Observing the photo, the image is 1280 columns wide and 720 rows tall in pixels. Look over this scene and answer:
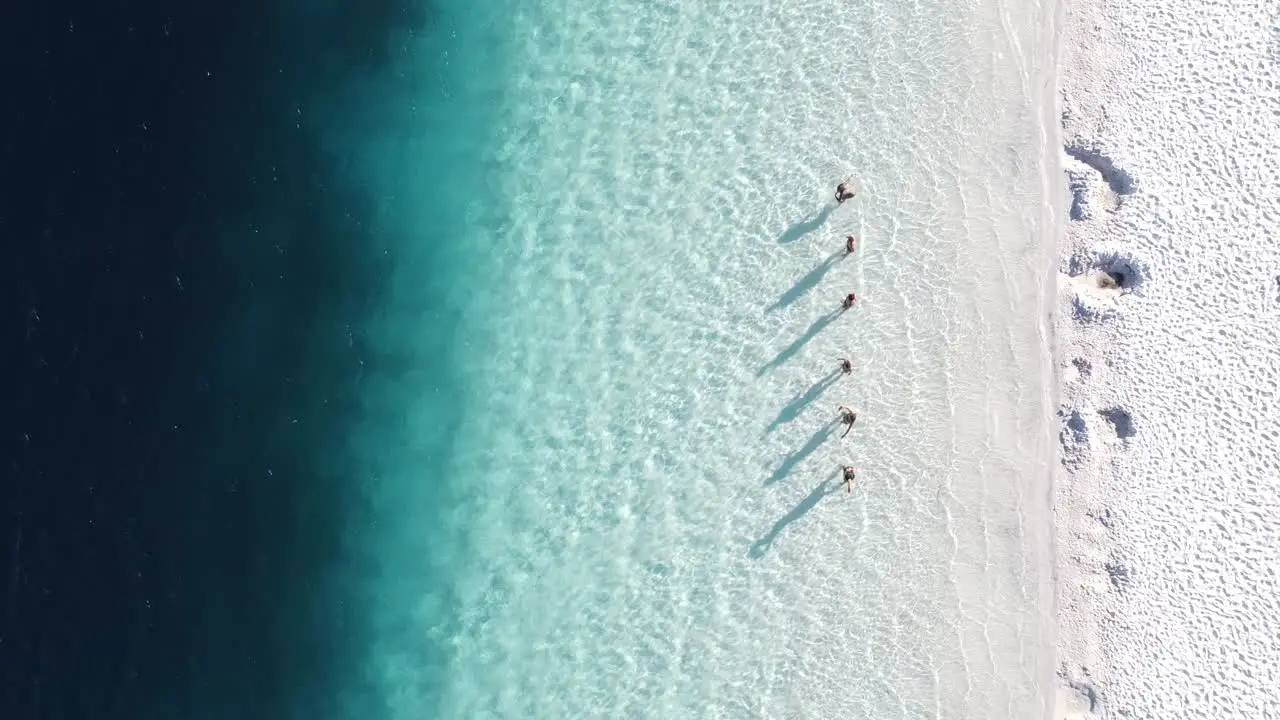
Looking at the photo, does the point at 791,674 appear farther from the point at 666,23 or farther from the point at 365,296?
the point at 666,23

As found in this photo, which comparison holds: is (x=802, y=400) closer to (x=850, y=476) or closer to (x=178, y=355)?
(x=850, y=476)

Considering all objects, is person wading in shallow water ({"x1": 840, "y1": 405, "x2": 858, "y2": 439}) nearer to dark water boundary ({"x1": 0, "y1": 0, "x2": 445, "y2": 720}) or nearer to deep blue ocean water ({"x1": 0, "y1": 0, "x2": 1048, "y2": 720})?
deep blue ocean water ({"x1": 0, "y1": 0, "x2": 1048, "y2": 720})

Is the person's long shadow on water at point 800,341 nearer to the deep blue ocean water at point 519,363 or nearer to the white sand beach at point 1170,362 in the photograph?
the deep blue ocean water at point 519,363

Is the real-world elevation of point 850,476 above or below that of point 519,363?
below

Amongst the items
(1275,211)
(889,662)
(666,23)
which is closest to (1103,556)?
(889,662)

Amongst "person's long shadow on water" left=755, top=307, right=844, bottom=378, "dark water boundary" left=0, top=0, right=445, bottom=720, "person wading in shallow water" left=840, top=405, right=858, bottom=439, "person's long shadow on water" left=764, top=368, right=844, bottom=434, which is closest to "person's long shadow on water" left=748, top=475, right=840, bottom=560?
"person wading in shallow water" left=840, top=405, right=858, bottom=439

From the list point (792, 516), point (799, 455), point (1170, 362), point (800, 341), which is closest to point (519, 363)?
point (800, 341)
